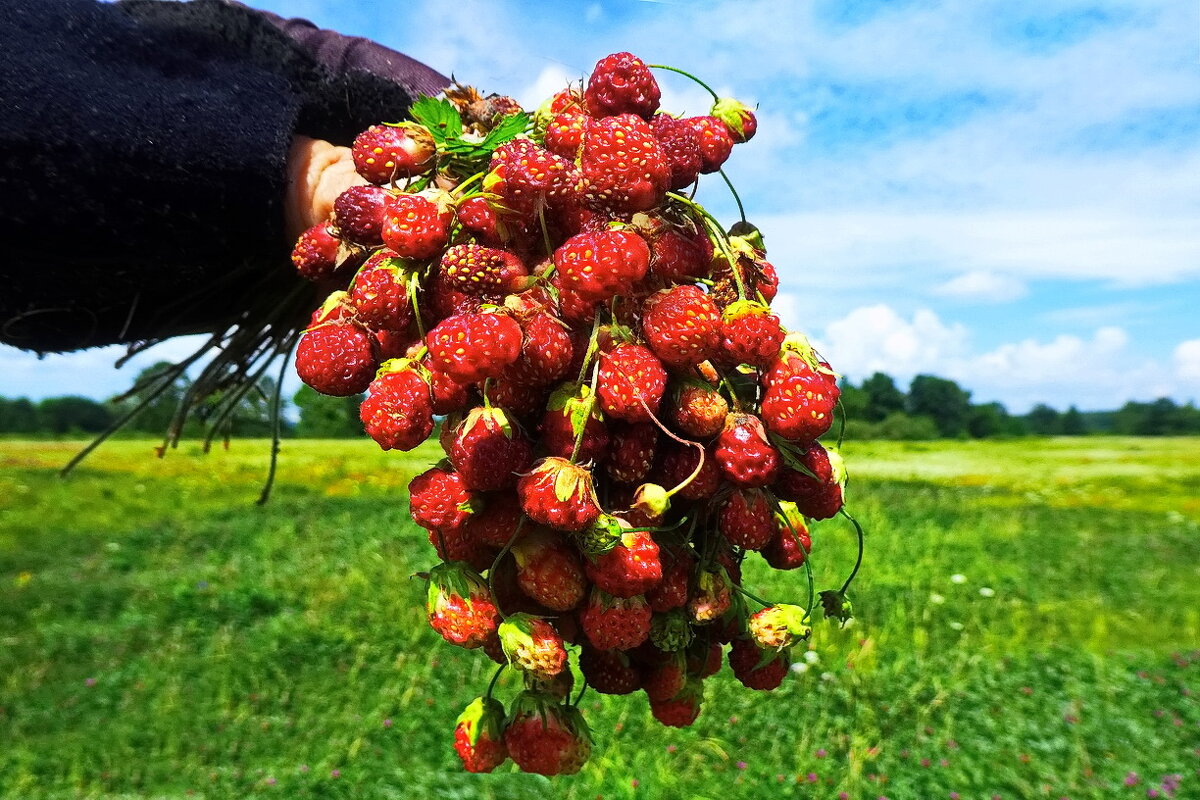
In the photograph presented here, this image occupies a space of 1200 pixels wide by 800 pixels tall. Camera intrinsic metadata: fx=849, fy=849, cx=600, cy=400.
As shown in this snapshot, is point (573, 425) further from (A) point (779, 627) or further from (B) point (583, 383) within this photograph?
(A) point (779, 627)

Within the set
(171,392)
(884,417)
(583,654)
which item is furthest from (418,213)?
(884,417)

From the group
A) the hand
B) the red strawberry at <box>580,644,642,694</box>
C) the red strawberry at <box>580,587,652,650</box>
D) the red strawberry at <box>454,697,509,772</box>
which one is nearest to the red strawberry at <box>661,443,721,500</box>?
the red strawberry at <box>580,587,652,650</box>

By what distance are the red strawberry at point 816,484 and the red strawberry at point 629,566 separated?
0.54ft

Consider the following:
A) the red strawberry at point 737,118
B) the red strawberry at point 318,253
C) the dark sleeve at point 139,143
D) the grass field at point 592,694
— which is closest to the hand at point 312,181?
the dark sleeve at point 139,143

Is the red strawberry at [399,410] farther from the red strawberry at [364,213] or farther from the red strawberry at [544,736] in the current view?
the red strawberry at [544,736]

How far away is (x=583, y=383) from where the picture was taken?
71cm

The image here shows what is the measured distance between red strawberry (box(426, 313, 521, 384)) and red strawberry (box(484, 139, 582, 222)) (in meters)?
0.12

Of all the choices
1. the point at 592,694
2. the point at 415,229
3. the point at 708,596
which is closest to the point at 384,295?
the point at 415,229

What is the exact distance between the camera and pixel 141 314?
1363mm

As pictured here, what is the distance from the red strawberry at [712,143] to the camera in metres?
0.84

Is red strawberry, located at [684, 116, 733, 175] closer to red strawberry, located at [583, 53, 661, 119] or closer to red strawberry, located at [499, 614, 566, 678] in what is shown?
red strawberry, located at [583, 53, 661, 119]

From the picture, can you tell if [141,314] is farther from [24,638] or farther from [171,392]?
[24,638]

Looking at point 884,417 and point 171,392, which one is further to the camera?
point 884,417

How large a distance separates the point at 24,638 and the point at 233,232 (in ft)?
21.5
